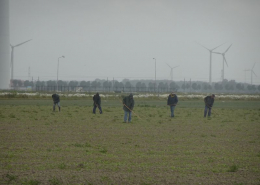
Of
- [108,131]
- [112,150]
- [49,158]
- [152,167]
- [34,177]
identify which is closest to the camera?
[34,177]

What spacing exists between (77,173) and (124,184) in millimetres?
1768

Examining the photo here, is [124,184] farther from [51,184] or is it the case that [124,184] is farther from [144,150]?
[144,150]

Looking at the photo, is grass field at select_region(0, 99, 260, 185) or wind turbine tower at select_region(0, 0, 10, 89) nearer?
grass field at select_region(0, 99, 260, 185)

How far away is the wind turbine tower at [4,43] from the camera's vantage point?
12862 cm

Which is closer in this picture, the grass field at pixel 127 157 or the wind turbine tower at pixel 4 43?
the grass field at pixel 127 157

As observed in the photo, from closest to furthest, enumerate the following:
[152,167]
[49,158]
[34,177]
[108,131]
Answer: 1. [34,177]
2. [152,167]
3. [49,158]
4. [108,131]

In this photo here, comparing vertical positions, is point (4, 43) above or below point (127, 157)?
above

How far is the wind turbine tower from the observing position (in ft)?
422

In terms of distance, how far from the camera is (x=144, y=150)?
16.9 meters

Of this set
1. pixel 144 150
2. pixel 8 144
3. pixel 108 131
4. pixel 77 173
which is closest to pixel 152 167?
pixel 77 173

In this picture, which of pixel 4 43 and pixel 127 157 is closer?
pixel 127 157

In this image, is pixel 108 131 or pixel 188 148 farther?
pixel 108 131

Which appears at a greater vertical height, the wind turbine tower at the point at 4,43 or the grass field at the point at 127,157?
the wind turbine tower at the point at 4,43

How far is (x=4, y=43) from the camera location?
12975cm
